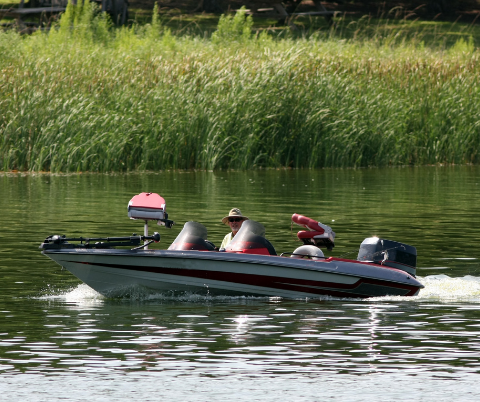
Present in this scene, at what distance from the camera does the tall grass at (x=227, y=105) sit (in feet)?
84.9

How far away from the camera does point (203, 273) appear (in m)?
12.5

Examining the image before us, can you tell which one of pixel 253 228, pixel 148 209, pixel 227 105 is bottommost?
pixel 253 228

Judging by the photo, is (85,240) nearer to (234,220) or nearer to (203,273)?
(203,273)

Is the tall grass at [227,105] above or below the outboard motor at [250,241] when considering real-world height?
above

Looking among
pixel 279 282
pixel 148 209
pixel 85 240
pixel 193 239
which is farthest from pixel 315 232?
pixel 85 240

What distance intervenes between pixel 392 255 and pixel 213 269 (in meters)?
2.32

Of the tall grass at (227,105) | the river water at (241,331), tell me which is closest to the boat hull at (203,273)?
the river water at (241,331)

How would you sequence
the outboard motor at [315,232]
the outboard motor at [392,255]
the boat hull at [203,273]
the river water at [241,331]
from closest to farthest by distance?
the river water at [241,331] < the boat hull at [203,273] < the outboard motor at [315,232] < the outboard motor at [392,255]

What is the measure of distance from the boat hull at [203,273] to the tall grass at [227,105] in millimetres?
13227

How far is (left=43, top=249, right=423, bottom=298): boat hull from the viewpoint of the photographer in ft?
41.0

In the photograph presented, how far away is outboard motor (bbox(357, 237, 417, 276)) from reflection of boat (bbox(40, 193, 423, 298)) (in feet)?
1.77

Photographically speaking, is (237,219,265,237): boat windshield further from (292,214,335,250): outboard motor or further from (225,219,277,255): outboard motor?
(292,214,335,250): outboard motor

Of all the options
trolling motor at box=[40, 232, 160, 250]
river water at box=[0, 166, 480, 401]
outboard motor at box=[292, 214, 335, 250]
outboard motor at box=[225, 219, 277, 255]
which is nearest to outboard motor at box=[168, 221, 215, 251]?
outboard motor at box=[225, 219, 277, 255]

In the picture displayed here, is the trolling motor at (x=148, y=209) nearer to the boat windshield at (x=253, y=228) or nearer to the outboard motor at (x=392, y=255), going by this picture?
the boat windshield at (x=253, y=228)
